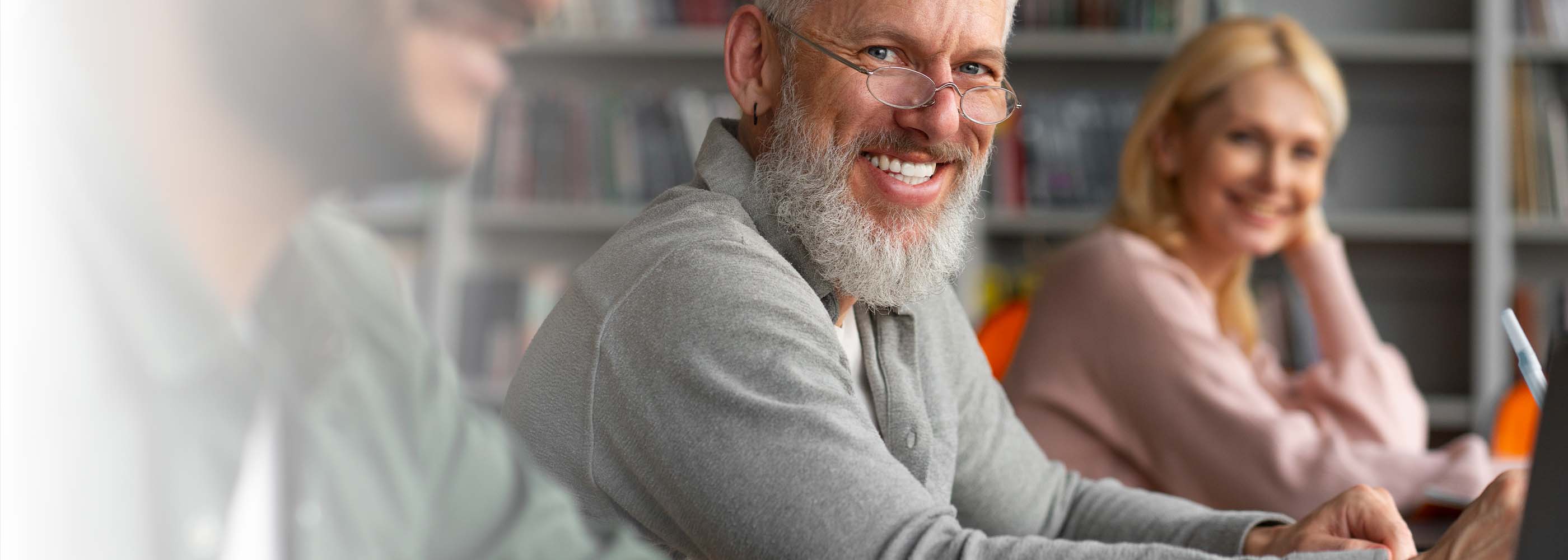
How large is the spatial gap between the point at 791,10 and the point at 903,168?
0.55 feet

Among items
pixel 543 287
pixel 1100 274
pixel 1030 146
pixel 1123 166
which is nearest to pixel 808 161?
pixel 1100 274

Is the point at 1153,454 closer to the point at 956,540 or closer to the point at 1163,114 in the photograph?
the point at 1163,114

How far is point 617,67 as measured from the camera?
319cm

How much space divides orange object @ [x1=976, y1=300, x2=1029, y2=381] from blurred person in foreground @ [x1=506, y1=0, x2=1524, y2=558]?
83cm

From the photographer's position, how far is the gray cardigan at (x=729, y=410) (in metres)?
0.79

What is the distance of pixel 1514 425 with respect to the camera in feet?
7.75

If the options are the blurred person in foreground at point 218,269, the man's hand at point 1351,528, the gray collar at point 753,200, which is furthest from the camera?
the gray collar at point 753,200

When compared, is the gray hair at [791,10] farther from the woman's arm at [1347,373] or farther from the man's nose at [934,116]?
the woman's arm at [1347,373]

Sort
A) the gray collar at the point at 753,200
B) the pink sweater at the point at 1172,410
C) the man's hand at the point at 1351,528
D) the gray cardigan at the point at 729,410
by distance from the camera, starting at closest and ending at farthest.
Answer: the gray cardigan at the point at 729,410 < the man's hand at the point at 1351,528 < the gray collar at the point at 753,200 < the pink sweater at the point at 1172,410

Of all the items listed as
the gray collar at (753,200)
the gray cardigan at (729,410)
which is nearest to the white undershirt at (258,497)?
the gray cardigan at (729,410)

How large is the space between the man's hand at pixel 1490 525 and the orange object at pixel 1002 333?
127 cm

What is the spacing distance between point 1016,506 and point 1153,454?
0.59 m

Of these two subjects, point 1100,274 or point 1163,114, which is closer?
point 1100,274

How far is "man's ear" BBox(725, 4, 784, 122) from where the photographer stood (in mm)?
1132
